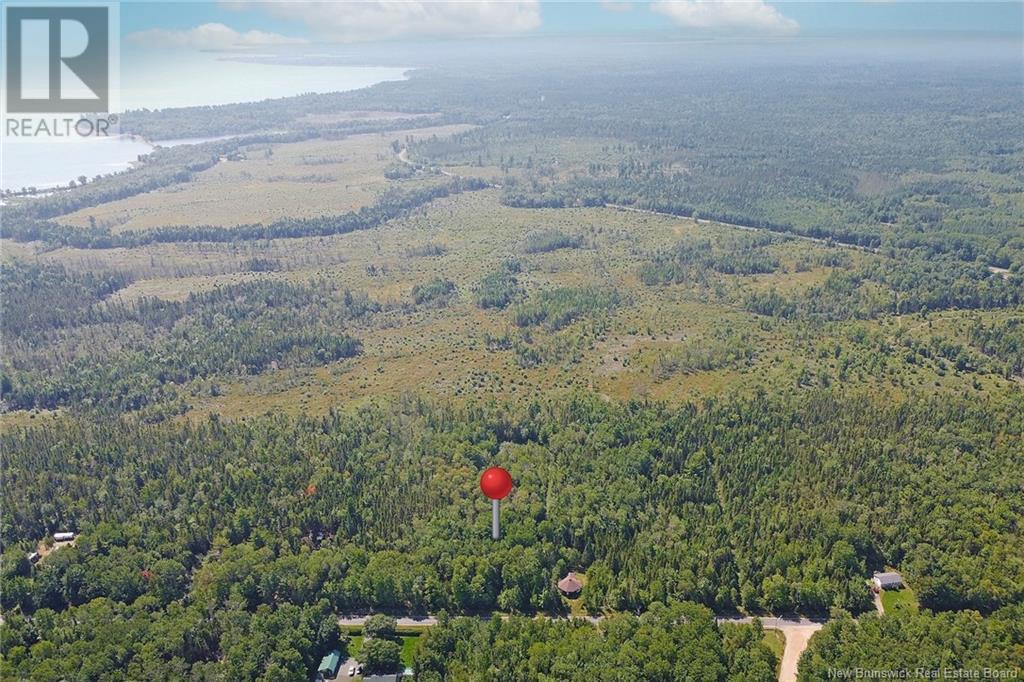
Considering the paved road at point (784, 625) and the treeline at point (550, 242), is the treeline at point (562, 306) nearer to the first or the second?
the treeline at point (550, 242)

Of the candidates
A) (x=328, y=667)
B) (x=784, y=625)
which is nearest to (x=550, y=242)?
(x=784, y=625)

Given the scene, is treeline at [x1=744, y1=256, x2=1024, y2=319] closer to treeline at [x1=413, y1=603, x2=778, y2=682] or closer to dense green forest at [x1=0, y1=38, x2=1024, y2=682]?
dense green forest at [x1=0, y1=38, x2=1024, y2=682]

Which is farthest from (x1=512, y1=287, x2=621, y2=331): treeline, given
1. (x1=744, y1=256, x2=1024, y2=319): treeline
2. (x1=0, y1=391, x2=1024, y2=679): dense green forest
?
(x1=0, y1=391, x2=1024, y2=679): dense green forest

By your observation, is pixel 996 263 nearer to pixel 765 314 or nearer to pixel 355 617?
pixel 765 314

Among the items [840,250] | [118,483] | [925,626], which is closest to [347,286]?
[118,483]

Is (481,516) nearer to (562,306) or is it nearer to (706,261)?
(562,306)

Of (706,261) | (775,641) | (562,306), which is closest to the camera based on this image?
(775,641)

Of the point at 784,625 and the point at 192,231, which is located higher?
the point at 192,231
